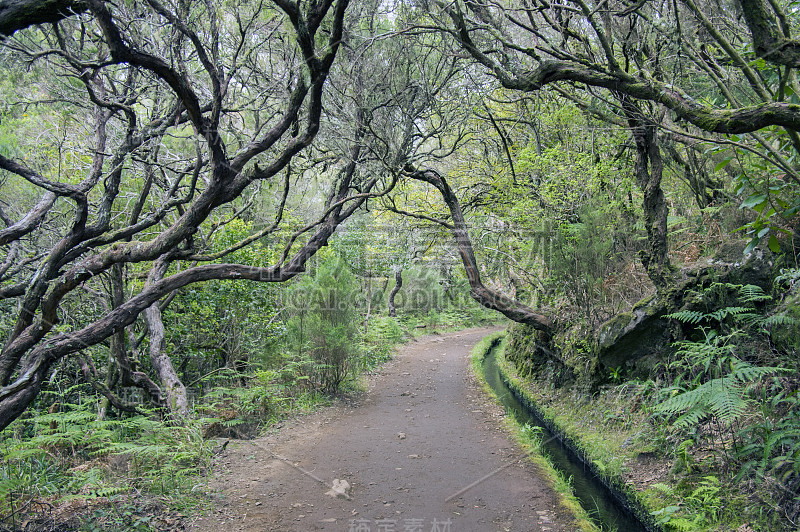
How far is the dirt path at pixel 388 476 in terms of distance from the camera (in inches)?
198

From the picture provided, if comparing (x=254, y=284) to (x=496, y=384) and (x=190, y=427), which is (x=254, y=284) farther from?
(x=496, y=384)

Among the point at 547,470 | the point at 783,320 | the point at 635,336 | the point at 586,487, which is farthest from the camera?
the point at 635,336

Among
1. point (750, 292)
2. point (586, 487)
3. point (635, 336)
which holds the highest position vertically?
point (750, 292)

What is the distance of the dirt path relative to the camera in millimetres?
5039

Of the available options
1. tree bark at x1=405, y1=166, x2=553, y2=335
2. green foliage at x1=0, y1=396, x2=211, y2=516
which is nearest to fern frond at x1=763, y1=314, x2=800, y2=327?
tree bark at x1=405, y1=166, x2=553, y2=335

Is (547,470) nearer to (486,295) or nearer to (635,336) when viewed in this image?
(635,336)

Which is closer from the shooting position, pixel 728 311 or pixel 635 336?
pixel 728 311

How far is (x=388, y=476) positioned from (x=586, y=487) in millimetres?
2598

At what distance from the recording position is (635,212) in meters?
9.17

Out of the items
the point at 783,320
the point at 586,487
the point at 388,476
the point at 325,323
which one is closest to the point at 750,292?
the point at 783,320

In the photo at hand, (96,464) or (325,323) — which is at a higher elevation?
(325,323)

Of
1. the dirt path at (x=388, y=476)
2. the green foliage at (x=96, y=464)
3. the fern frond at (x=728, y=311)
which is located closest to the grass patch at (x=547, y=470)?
the dirt path at (x=388, y=476)

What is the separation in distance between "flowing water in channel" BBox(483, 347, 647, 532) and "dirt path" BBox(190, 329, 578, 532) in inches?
19.5

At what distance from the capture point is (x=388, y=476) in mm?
6324
